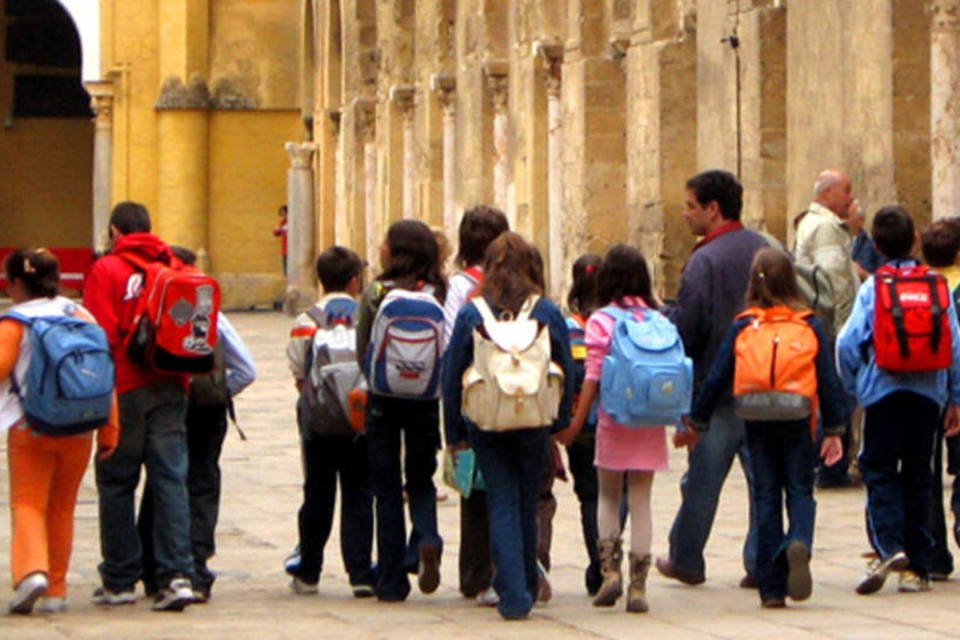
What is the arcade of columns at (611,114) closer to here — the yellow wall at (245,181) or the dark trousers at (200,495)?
the yellow wall at (245,181)

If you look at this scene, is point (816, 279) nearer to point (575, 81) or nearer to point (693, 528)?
point (693, 528)

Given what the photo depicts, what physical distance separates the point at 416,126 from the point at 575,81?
955cm

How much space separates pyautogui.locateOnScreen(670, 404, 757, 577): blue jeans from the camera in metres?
11.1

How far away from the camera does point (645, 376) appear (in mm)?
10461

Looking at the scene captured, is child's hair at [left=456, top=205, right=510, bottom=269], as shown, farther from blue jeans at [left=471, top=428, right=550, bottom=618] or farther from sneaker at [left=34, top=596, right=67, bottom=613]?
sneaker at [left=34, top=596, right=67, bottom=613]

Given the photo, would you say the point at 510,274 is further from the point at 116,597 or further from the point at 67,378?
the point at 116,597

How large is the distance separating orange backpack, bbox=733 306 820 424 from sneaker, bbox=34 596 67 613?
263cm

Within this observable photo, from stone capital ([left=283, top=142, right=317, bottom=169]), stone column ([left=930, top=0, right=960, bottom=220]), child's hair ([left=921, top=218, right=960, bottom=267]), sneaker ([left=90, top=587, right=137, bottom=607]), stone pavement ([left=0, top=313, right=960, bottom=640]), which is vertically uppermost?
stone capital ([left=283, top=142, right=317, bottom=169])

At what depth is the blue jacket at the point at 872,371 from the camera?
11062 mm

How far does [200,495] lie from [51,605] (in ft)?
2.78

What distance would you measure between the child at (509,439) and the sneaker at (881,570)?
138 cm

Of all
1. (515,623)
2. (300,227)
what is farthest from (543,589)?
(300,227)

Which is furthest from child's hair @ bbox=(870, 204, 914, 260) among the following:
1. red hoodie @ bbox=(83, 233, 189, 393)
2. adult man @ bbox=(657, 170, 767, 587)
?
red hoodie @ bbox=(83, 233, 189, 393)

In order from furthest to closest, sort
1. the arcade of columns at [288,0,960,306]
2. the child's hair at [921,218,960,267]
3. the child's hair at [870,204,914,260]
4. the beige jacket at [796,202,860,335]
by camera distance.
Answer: the arcade of columns at [288,0,960,306] → the beige jacket at [796,202,860,335] → the child's hair at [921,218,960,267] → the child's hair at [870,204,914,260]
